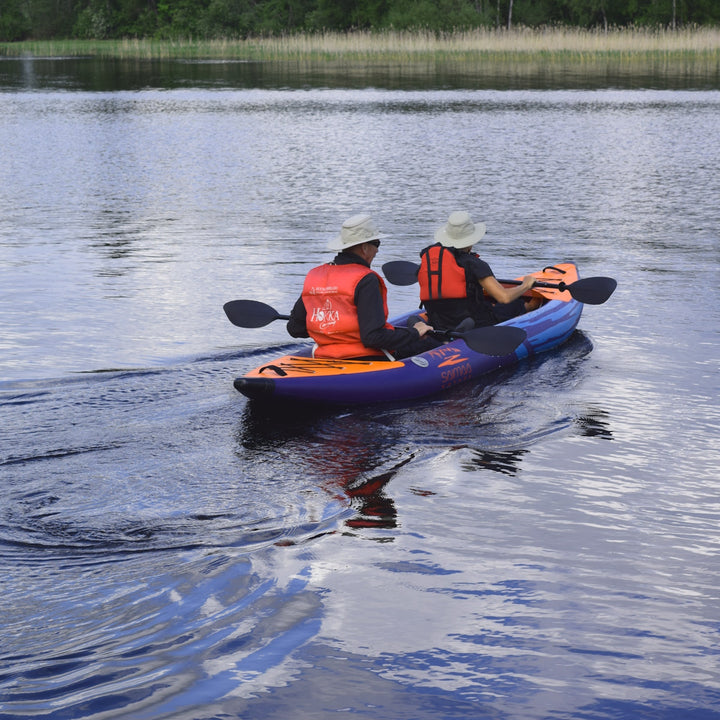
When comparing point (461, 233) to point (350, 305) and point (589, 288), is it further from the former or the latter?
point (589, 288)

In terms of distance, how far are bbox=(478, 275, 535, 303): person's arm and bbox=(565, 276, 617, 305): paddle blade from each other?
25.2 inches

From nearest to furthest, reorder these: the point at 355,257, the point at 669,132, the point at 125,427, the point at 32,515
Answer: the point at 32,515
the point at 125,427
the point at 355,257
the point at 669,132

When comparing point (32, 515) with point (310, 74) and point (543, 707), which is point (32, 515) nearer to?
point (543, 707)

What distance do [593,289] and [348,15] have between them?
2412 inches

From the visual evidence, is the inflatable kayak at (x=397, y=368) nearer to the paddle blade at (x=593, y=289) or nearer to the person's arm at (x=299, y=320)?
the paddle blade at (x=593, y=289)

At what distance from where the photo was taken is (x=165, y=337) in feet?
32.0

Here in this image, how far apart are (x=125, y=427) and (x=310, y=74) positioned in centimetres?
3871

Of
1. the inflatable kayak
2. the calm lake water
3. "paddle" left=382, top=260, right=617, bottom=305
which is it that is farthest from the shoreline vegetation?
the inflatable kayak

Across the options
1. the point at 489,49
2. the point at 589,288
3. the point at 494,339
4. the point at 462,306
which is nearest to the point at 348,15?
the point at 489,49

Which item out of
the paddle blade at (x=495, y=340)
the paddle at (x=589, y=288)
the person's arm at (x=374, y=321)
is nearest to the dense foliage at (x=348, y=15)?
the paddle at (x=589, y=288)

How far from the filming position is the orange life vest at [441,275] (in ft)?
27.7

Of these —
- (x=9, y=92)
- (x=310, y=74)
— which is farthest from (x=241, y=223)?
(x=310, y=74)

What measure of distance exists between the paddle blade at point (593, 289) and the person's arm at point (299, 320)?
2577mm

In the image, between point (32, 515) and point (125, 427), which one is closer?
point (32, 515)
